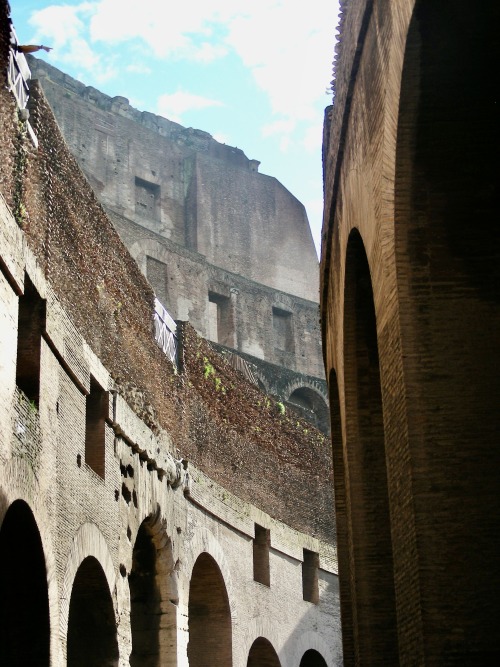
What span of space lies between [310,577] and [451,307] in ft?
47.9

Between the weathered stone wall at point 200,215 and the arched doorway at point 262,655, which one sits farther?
the weathered stone wall at point 200,215

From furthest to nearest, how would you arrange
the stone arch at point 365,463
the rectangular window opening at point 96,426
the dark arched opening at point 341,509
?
the rectangular window opening at point 96,426
the dark arched opening at point 341,509
the stone arch at point 365,463

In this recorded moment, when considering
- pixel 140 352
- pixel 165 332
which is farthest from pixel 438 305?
pixel 165 332

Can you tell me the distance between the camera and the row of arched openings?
880 cm

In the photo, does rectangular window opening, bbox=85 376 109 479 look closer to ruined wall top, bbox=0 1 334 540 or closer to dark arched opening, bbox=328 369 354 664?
ruined wall top, bbox=0 1 334 540

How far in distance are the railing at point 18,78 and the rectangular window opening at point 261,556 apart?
8.96 m

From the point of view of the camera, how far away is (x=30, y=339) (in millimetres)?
9234

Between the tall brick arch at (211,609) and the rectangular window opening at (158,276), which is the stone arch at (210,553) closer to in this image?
the tall brick arch at (211,609)

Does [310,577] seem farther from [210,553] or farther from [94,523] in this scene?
[94,523]

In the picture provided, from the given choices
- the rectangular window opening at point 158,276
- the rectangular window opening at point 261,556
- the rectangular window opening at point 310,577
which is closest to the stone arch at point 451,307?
the rectangular window opening at point 261,556

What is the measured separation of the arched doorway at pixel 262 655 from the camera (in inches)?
683

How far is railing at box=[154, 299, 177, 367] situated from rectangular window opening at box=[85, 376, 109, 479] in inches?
127

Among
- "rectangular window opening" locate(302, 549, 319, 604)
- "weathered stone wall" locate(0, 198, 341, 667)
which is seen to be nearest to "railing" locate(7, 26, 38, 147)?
"weathered stone wall" locate(0, 198, 341, 667)

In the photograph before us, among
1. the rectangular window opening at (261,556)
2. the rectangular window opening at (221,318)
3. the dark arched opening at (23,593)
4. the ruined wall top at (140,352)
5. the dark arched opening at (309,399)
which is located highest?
the rectangular window opening at (221,318)
